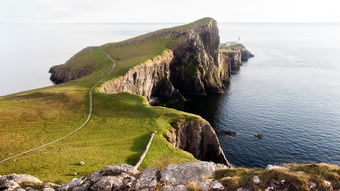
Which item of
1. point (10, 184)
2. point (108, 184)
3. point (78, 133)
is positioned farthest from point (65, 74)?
point (108, 184)

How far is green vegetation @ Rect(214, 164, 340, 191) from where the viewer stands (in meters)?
16.6

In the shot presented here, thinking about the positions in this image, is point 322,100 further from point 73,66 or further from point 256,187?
point 73,66

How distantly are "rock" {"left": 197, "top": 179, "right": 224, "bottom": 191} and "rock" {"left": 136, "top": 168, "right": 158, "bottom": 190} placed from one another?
3.64m

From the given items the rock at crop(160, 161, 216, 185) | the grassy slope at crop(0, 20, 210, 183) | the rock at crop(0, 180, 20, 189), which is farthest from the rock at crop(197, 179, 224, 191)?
the grassy slope at crop(0, 20, 210, 183)

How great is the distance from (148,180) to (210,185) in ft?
16.4

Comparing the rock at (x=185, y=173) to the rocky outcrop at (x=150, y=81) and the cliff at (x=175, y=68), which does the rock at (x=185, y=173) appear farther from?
the rocky outcrop at (x=150, y=81)

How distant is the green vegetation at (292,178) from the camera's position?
652 inches

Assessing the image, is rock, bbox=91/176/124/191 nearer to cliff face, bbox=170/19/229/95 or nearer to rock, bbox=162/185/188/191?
rock, bbox=162/185/188/191

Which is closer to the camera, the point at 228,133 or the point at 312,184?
the point at 312,184

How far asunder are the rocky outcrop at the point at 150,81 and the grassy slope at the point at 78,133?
1508 cm

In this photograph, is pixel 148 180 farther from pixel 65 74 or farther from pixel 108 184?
pixel 65 74

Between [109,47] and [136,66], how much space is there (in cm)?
6054

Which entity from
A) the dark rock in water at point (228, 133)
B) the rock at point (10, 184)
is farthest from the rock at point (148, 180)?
the dark rock in water at point (228, 133)

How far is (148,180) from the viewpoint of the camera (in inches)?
765
